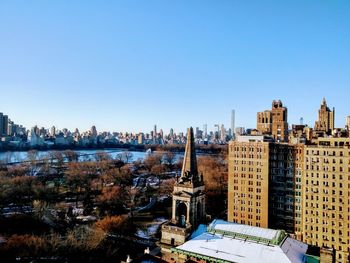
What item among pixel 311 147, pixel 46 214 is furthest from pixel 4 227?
pixel 311 147

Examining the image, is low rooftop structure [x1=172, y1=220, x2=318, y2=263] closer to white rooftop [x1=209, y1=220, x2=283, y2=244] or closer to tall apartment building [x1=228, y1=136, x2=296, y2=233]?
white rooftop [x1=209, y1=220, x2=283, y2=244]

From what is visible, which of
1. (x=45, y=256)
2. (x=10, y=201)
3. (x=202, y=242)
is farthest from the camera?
(x=10, y=201)

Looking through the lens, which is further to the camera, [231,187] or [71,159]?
[71,159]

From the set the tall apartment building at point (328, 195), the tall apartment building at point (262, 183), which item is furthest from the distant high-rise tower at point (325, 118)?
the tall apartment building at point (328, 195)

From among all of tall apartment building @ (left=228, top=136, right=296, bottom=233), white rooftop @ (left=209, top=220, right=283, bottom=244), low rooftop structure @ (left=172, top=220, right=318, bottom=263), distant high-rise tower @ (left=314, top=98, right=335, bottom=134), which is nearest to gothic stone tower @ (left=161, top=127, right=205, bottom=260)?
low rooftop structure @ (left=172, top=220, right=318, bottom=263)

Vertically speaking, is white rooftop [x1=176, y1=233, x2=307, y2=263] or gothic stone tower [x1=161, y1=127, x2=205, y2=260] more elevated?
gothic stone tower [x1=161, y1=127, x2=205, y2=260]

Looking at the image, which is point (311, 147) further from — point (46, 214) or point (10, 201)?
point (10, 201)

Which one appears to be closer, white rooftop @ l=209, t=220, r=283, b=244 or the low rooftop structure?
the low rooftop structure
